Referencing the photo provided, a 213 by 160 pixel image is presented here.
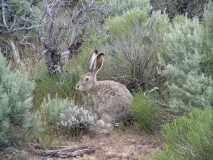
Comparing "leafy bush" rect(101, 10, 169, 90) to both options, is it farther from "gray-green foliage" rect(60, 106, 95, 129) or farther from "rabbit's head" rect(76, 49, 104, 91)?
"gray-green foliage" rect(60, 106, 95, 129)

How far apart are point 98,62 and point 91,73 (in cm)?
22

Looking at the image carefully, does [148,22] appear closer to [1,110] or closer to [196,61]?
[196,61]

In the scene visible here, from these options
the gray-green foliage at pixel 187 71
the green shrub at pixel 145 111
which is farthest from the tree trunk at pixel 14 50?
the gray-green foliage at pixel 187 71

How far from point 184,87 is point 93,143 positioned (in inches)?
55.7

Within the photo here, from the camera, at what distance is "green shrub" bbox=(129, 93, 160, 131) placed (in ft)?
20.3

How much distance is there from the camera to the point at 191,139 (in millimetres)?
4133

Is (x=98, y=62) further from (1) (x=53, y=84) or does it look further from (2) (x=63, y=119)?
(2) (x=63, y=119)

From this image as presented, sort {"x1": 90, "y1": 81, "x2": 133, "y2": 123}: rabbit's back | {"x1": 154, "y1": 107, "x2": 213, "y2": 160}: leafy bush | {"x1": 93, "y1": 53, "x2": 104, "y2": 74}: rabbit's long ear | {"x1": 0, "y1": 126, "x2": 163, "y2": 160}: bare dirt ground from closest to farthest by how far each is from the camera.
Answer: {"x1": 154, "y1": 107, "x2": 213, "y2": 160}: leafy bush → {"x1": 0, "y1": 126, "x2": 163, "y2": 160}: bare dirt ground → {"x1": 90, "y1": 81, "x2": 133, "y2": 123}: rabbit's back → {"x1": 93, "y1": 53, "x2": 104, "y2": 74}: rabbit's long ear

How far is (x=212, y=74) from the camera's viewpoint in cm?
598

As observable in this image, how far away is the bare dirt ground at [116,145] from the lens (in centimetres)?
563

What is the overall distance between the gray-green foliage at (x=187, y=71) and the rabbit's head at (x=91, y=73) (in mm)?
1229

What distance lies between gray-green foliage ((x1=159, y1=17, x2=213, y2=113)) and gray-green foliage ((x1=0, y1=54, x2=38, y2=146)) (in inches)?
73.0

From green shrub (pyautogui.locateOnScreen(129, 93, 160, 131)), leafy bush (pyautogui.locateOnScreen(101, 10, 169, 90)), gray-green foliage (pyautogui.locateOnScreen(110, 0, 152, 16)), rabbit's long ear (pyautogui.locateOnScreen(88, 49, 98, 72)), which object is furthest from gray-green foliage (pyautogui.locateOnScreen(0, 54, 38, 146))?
gray-green foliage (pyautogui.locateOnScreen(110, 0, 152, 16))

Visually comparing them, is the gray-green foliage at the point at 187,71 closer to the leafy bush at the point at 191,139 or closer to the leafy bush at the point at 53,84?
the leafy bush at the point at 191,139
